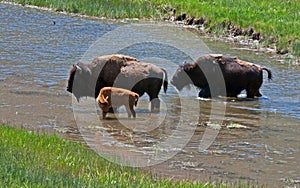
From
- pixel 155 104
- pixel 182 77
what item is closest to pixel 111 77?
pixel 155 104

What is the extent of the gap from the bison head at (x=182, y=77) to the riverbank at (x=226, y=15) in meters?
6.58

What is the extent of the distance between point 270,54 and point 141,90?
31.8ft

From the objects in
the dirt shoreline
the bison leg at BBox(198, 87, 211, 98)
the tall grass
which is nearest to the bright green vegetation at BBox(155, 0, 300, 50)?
the dirt shoreline

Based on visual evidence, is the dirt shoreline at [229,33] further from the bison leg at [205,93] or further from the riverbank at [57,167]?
the riverbank at [57,167]

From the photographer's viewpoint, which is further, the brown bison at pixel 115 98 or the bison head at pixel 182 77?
the bison head at pixel 182 77

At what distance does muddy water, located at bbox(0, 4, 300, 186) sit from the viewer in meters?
12.2

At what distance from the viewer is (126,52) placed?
2456 centimetres

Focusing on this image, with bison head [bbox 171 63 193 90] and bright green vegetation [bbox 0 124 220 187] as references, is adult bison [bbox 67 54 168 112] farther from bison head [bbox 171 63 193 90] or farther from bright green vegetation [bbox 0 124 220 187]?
bright green vegetation [bbox 0 124 220 187]

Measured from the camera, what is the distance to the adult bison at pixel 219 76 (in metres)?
19.0

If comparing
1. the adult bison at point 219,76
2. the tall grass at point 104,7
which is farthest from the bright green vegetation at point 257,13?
the adult bison at point 219,76

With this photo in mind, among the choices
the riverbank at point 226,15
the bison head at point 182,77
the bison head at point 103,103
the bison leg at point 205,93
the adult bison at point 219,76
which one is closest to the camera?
the bison head at point 103,103

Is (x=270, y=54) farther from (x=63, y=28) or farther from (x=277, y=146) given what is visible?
(x=277, y=146)

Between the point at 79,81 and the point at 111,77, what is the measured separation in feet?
2.33

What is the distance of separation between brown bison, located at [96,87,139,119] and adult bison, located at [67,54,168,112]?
106 cm
